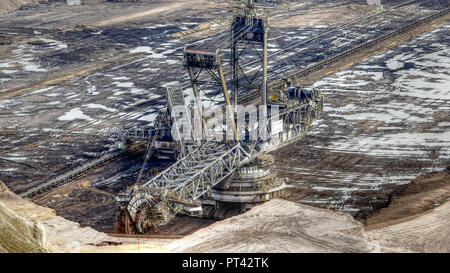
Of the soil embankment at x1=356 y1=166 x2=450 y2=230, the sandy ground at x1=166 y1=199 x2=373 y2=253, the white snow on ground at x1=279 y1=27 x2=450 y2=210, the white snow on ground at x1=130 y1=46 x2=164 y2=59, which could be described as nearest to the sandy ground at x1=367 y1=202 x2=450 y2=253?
the soil embankment at x1=356 y1=166 x2=450 y2=230

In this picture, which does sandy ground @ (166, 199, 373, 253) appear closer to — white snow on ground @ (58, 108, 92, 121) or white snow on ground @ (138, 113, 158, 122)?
white snow on ground @ (138, 113, 158, 122)

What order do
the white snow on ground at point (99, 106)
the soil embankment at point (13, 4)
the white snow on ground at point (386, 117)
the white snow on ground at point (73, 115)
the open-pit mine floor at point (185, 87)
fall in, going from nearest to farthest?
the open-pit mine floor at point (185, 87) → the white snow on ground at point (386, 117) → the white snow on ground at point (73, 115) → the white snow on ground at point (99, 106) → the soil embankment at point (13, 4)

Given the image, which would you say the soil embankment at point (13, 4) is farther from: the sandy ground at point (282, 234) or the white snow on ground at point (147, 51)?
the sandy ground at point (282, 234)

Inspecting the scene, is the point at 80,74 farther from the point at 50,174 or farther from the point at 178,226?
the point at 178,226

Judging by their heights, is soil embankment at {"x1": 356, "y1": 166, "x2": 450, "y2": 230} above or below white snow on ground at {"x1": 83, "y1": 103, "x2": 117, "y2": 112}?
below

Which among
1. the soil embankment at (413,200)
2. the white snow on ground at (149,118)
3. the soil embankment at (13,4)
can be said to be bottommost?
the soil embankment at (413,200)

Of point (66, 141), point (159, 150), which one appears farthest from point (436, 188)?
point (66, 141)

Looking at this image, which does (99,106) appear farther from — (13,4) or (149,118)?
(13,4)

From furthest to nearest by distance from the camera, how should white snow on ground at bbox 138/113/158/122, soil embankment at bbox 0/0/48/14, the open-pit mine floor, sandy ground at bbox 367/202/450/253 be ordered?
soil embankment at bbox 0/0/48/14 < white snow on ground at bbox 138/113/158/122 < the open-pit mine floor < sandy ground at bbox 367/202/450/253

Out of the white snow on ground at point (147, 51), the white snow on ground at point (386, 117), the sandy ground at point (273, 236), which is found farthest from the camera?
the white snow on ground at point (147, 51)

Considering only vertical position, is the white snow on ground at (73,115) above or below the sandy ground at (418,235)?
below

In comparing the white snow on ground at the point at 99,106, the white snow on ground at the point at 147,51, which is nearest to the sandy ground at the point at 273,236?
the white snow on ground at the point at 99,106
